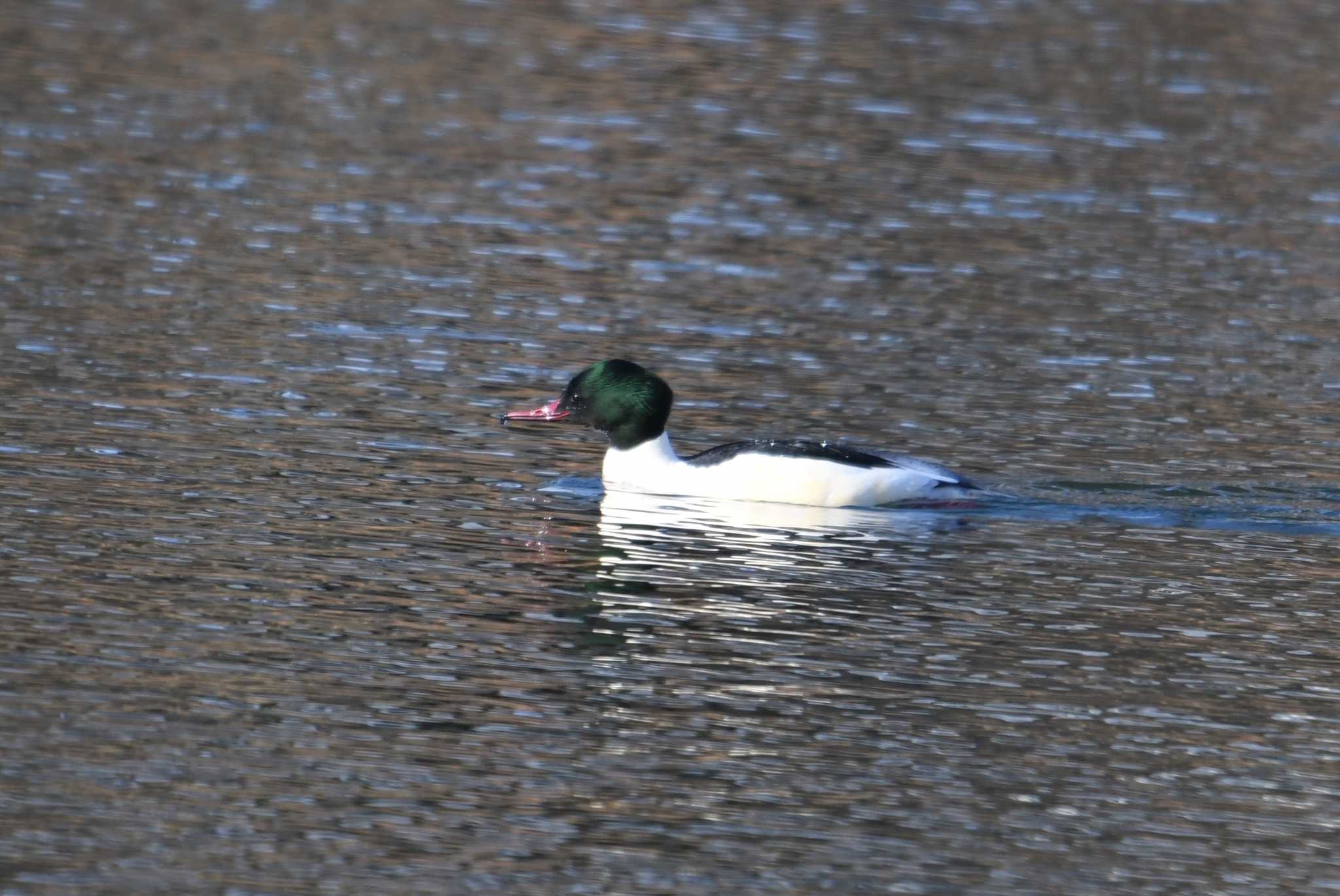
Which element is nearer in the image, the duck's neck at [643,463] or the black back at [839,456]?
the black back at [839,456]

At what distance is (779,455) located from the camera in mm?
14156

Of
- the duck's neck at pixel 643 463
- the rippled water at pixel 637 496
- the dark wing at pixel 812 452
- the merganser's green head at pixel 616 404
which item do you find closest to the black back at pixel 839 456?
the dark wing at pixel 812 452

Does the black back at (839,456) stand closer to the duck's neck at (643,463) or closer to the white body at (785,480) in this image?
the white body at (785,480)

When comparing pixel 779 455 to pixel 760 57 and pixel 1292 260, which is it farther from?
pixel 760 57

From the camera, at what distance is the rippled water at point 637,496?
8836mm

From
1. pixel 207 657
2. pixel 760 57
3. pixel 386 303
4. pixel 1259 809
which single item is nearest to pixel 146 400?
pixel 386 303

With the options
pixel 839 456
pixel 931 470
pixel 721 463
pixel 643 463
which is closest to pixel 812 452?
pixel 839 456

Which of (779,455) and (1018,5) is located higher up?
(1018,5)

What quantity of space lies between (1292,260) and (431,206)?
27.9ft

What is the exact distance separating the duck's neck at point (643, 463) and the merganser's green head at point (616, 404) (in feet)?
0.15

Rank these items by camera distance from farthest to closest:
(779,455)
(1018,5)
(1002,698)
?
(1018,5)
(779,455)
(1002,698)

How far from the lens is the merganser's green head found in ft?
48.8

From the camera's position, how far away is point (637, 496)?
1462cm

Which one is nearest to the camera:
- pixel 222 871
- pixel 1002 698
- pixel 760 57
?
pixel 222 871
